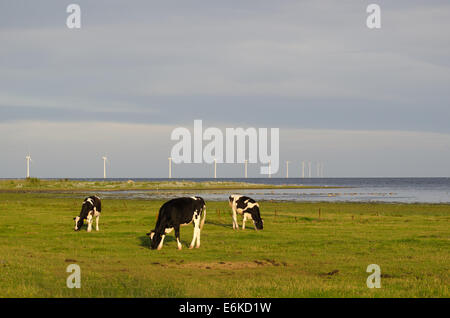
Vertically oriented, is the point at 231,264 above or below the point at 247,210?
below

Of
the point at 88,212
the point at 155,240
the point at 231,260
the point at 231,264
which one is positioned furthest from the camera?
the point at 88,212

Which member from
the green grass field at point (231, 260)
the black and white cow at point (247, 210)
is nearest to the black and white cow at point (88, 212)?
the green grass field at point (231, 260)

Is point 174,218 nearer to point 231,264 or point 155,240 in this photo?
point 155,240

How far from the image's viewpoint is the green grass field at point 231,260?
46.8ft

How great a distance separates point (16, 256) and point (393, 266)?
48.4ft

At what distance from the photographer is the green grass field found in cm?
1427

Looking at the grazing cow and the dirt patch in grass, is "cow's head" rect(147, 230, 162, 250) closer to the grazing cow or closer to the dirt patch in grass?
the grazing cow

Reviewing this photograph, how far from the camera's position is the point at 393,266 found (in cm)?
2000

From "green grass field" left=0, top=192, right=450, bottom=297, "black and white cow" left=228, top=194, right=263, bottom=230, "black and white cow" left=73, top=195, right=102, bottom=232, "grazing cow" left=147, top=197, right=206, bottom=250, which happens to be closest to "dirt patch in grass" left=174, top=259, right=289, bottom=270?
"green grass field" left=0, top=192, right=450, bottom=297

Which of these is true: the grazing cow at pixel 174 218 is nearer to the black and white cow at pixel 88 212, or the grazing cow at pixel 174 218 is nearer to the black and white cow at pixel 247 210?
the black and white cow at pixel 88 212

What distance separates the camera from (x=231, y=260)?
69.5 feet

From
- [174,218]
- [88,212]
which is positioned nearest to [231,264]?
[174,218]
